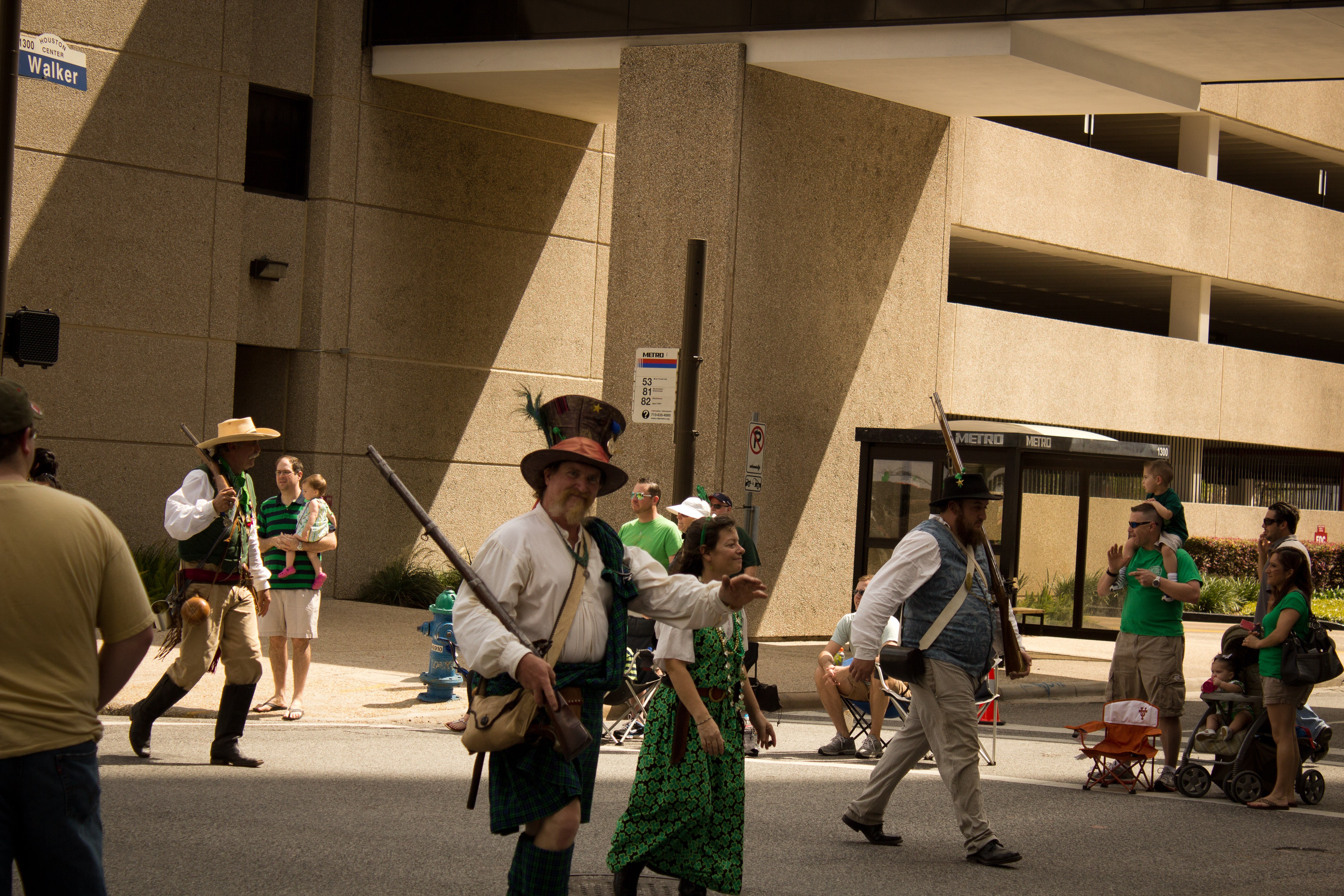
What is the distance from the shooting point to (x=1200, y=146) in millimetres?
27859

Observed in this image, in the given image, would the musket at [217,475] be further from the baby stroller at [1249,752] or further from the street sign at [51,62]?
the baby stroller at [1249,752]

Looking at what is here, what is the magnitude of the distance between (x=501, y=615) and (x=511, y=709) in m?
0.30

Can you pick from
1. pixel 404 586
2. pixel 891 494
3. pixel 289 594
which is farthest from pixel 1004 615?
pixel 404 586

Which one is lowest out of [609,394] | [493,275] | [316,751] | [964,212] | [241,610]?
[316,751]

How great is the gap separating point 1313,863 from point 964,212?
16030mm

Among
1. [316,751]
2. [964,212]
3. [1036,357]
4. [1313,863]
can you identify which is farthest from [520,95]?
[1313,863]

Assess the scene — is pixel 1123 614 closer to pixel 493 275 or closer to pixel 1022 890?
pixel 1022 890

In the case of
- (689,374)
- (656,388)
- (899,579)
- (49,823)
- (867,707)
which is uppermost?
(689,374)

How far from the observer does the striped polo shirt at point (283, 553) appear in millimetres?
11109

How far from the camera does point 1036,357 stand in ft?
80.2

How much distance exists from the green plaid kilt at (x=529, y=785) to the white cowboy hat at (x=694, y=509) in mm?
5608

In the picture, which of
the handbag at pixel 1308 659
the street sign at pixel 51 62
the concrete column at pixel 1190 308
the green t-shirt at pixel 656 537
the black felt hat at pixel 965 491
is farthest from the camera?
the concrete column at pixel 1190 308

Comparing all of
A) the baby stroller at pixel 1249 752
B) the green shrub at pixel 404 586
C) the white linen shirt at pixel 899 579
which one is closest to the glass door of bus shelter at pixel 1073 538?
the green shrub at pixel 404 586

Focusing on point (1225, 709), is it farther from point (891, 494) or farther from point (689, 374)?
point (891, 494)
